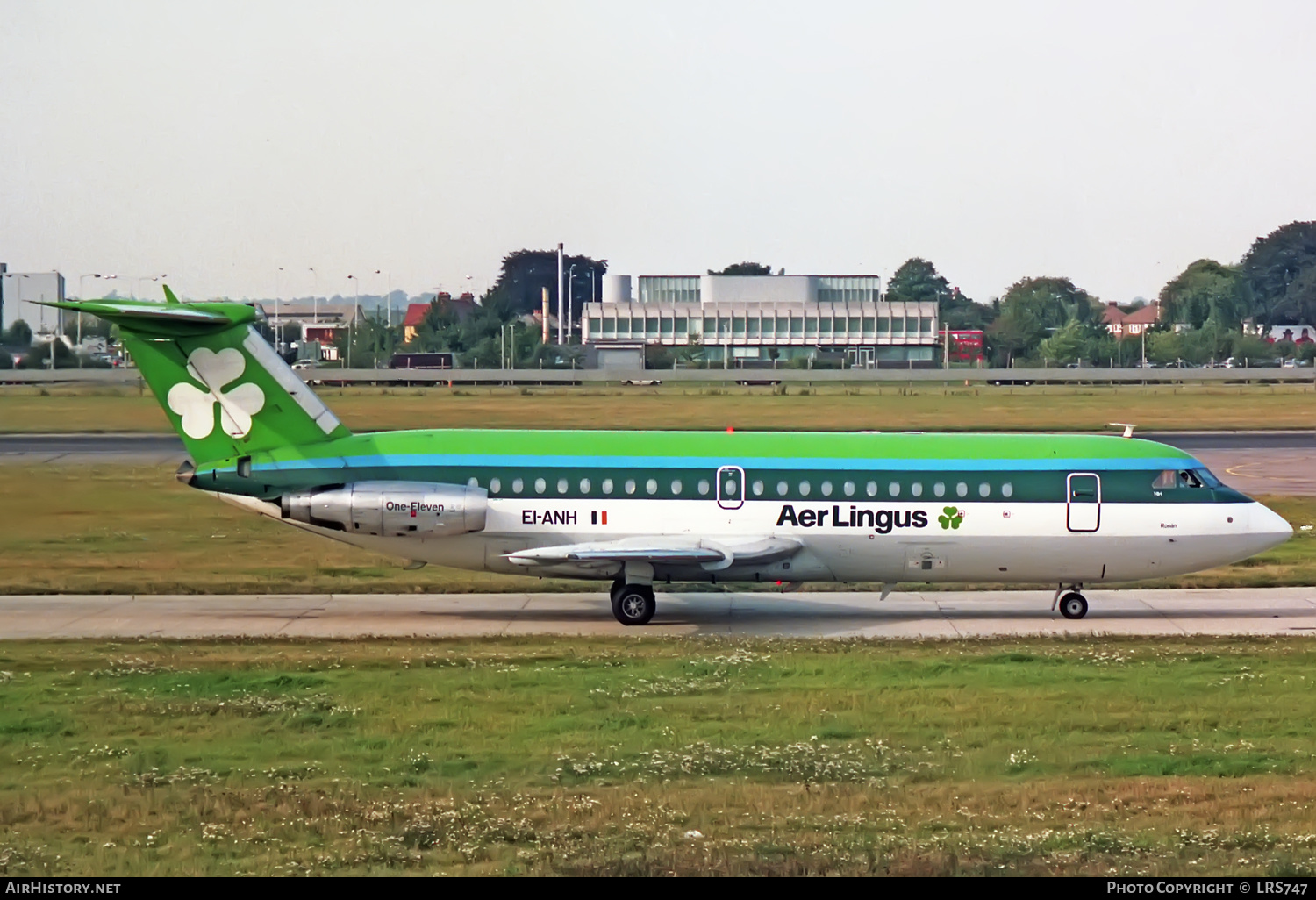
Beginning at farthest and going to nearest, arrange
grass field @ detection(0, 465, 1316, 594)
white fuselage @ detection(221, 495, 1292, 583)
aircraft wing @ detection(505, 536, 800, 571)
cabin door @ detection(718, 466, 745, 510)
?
grass field @ detection(0, 465, 1316, 594), cabin door @ detection(718, 466, 745, 510), white fuselage @ detection(221, 495, 1292, 583), aircraft wing @ detection(505, 536, 800, 571)

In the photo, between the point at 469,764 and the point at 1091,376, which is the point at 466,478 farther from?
the point at 1091,376

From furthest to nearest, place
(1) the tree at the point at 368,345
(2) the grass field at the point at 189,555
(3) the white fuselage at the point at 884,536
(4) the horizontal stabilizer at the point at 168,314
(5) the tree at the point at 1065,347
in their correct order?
(5) the tree at the point at 1065,347
(1) the tree at the point at 368,345
(2) the grass field at the point at 189,555
(3) the white fuselage at the point at 884,536
(4) the horizontal stabilizer at the point at 168,314

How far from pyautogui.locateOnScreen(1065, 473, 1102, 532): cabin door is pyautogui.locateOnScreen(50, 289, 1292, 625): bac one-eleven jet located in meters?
0.03

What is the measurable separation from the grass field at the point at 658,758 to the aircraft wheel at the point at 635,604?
2.18 meters

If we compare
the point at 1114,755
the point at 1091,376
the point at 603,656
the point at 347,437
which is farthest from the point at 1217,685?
the point at 1091,376

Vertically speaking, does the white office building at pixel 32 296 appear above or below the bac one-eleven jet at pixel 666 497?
above

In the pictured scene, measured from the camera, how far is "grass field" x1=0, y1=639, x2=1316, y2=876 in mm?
13453

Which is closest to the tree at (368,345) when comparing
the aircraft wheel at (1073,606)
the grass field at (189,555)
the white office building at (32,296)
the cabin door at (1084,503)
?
the white office building at (32,296)

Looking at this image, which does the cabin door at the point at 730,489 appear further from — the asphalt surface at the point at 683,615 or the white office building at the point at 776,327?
the white office building at the point at 776,327

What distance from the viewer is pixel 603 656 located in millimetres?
23906

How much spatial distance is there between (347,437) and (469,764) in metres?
12.5

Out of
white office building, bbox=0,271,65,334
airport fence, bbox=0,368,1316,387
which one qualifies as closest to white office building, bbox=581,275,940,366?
airport fence, bbox=0,368,1316,387

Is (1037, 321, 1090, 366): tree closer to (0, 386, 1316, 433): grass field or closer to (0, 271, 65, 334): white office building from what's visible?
(0, 386, 1316, 433): grass field

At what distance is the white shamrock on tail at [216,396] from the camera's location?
27.7m
